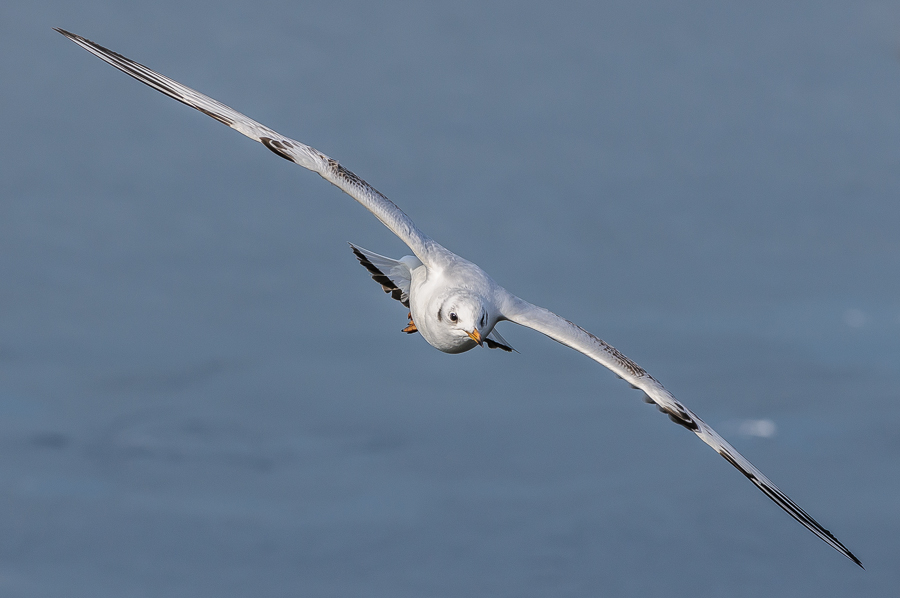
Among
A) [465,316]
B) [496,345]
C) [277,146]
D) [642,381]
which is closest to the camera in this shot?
[465,316]

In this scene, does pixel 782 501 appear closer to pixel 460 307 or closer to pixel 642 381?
pixel 642 381

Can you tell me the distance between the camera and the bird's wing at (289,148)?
20.0 meters

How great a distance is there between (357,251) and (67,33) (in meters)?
7.69

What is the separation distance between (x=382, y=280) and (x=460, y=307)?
422 centimetres

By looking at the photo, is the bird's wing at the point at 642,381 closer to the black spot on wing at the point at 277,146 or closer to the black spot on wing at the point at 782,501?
the black spot on wing at the point at 782,501

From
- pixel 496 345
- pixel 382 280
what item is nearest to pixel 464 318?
pixel 496 345

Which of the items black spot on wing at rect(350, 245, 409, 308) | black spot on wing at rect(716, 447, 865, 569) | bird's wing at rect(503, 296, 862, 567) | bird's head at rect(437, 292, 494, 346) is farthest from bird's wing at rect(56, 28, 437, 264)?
black spot on wing at rect(716, 447, 865, 569)

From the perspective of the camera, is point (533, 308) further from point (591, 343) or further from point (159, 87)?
point (159, 87)

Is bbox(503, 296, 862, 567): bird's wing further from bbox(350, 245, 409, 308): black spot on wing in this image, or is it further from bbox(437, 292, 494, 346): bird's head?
bbox(350, 245, 409, 308): black spot on wing

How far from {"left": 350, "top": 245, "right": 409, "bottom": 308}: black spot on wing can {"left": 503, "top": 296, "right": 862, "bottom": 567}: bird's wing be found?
3387 mm

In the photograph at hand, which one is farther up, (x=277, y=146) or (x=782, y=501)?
(x=277, y=146)

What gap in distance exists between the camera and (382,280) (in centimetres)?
2209

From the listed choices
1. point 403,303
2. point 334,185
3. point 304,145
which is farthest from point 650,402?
point 304,145

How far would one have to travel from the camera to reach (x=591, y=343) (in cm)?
1966
